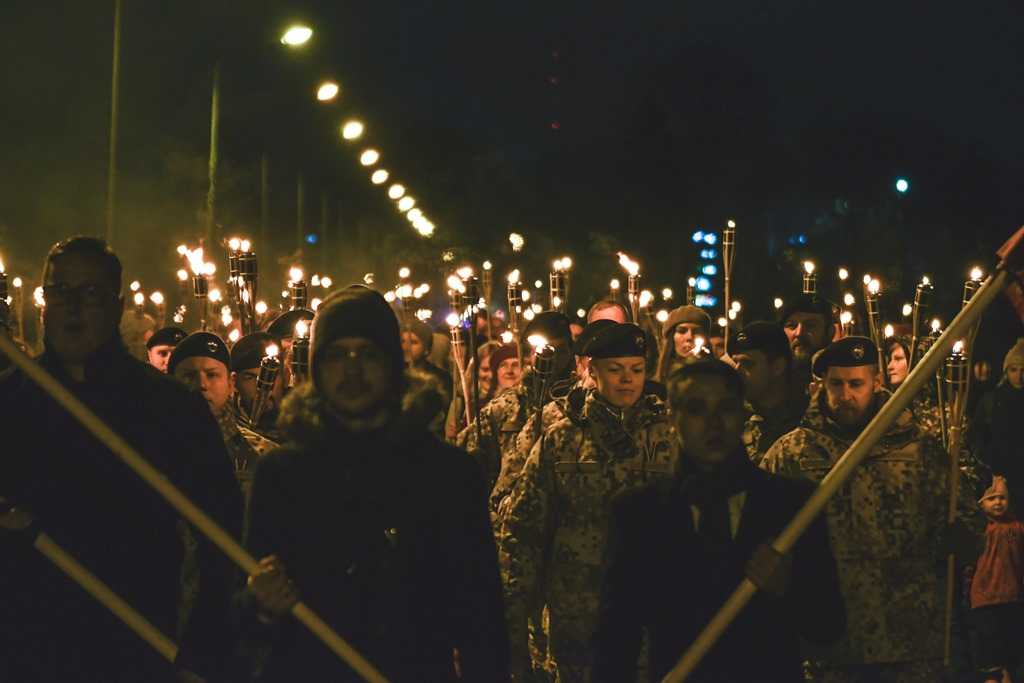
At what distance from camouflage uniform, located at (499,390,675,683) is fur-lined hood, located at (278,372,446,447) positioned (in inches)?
117

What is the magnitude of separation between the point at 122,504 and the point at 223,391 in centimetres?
358

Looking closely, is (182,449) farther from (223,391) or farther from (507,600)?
(223,391)

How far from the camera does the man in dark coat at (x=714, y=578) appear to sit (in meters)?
5.29

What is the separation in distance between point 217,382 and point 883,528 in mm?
3612

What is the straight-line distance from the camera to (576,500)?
8273mm

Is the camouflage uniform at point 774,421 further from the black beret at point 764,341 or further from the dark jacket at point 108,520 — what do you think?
the dark jacket at point 108,520

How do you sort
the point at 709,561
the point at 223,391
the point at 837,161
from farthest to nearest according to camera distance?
the point at 837,161 < the point at 223,391 < the point at 709,561

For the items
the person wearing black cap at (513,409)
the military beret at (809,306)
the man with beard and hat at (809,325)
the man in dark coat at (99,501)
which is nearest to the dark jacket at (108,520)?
the man in dark coat at (99,501)

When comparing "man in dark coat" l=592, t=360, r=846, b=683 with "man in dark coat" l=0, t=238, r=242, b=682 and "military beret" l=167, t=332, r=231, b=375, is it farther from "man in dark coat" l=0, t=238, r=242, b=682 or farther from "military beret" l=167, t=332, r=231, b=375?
"military beret" l=167, t=332, r=231, b=375

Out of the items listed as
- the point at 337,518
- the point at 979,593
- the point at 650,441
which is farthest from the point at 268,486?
the point at 979,593

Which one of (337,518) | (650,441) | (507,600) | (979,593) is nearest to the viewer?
(337,518)

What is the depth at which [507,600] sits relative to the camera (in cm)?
770

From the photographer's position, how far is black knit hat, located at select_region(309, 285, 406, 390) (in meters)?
5.18

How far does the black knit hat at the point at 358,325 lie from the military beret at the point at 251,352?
185 inches
